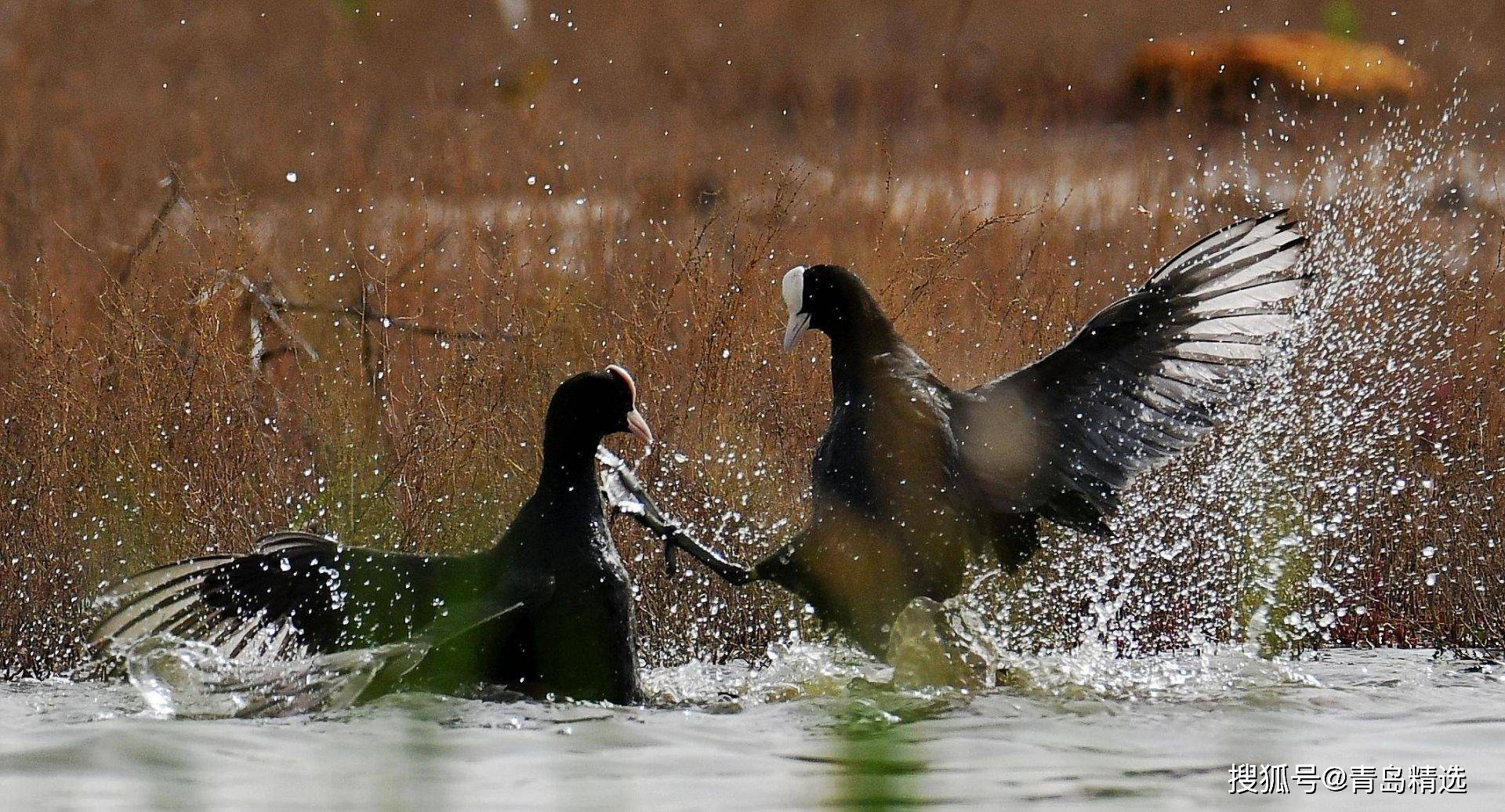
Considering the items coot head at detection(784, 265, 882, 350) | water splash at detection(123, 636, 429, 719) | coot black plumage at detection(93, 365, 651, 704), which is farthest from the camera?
coot head at detection(784, 265, 882, 350)

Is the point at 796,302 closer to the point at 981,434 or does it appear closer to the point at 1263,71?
the point at 981,434

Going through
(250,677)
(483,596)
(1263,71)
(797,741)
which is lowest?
(797,741)

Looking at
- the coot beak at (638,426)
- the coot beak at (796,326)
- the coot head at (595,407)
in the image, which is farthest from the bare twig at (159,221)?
the coot beak at (796,326)

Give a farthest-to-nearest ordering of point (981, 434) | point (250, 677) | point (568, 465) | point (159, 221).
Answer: point (159, 221) < point (981, 434) < point (568, 465) < point (250, 677)

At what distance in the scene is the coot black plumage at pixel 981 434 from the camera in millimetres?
5457

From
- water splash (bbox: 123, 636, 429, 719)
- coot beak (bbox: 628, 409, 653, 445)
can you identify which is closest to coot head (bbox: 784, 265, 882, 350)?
coot beak (bbox: 628, 409, 653, 445)

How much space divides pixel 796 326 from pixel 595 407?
2.30 feet

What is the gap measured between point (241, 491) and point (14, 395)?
0.78 metres

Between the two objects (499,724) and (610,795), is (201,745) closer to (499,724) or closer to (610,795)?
(499,724)

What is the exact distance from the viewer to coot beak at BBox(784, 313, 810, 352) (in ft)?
18.5

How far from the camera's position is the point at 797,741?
16.0 feet

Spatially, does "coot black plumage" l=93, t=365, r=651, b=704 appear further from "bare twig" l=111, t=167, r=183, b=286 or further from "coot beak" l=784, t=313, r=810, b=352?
"bare twig" l=111, t=167, r=183, b=286

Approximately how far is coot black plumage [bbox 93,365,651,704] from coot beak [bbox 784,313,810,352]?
0.59 meters

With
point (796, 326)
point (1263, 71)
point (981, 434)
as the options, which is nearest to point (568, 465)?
point (796, 326)
